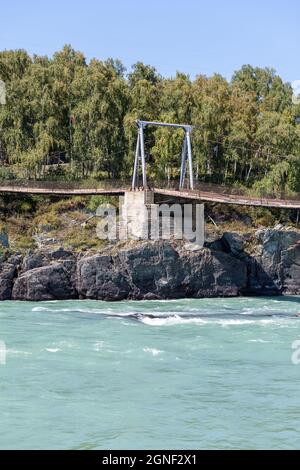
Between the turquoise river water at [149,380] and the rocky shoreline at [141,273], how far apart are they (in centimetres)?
692

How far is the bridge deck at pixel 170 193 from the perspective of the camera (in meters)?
54.6

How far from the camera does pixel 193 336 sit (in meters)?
39.1

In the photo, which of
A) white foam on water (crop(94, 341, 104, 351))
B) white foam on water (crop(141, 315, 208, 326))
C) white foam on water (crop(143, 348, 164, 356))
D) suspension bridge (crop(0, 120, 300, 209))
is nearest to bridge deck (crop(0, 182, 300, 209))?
suspension bridge (crop(0, 120, 300, 209))

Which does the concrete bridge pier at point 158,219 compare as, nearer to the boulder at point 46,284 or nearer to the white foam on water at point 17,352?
the boulder at point 46,284

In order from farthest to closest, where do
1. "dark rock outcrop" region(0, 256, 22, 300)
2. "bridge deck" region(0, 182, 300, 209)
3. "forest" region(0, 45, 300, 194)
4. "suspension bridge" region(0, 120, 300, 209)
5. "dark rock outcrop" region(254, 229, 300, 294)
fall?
"forest" region(0, 45, 300, 194), "dark rock outcrop" region(254, 229, 300, 294), "suspension bridge" region(0, 120, 300, 209), "bridge deck" region(0, 182, 300, 209), "dark rock outcrop" region(0, 256, 22, 300)

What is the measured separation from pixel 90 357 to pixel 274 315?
1528cm

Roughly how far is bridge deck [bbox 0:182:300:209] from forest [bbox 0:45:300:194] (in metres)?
5.55

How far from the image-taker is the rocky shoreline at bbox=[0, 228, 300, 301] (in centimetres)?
5294

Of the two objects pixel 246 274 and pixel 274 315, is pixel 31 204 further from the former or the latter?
pixel 274 315

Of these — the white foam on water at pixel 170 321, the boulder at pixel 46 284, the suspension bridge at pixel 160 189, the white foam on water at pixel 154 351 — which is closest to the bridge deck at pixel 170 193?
the suspension bridge at pixel 160 189

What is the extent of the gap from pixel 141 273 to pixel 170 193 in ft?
20.9

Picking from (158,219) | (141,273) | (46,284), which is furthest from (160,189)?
(46,284)

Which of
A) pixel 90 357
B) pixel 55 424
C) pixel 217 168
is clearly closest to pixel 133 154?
pixel 217 168

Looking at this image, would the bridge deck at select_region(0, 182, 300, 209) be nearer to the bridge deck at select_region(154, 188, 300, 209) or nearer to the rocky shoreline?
the bridge deck at select_region(154, 188, 300, 209)
